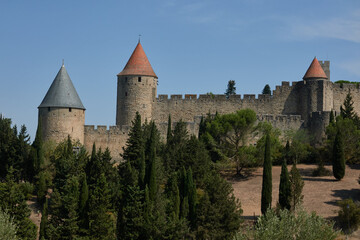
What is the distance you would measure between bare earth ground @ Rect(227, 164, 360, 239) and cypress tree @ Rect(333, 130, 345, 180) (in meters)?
0.43

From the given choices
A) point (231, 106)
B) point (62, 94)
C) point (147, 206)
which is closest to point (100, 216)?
point (147, 206)

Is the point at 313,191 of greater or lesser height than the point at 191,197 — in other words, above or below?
above

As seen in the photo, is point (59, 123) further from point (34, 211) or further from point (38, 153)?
point (34, 211)

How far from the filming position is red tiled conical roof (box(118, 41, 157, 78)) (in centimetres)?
5098

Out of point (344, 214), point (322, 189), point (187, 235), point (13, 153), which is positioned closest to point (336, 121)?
point (322, 189)

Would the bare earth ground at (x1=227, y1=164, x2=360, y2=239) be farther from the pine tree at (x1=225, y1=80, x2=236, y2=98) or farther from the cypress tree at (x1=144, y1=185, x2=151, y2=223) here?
the pine tree at (x1=225, y1=80, x2=236, y2=98)

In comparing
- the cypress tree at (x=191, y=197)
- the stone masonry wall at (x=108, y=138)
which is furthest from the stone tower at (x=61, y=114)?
the cypress tree at (x=191, y=197)

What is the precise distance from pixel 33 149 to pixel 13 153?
1207 mm

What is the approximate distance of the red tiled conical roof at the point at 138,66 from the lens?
51.0 metres

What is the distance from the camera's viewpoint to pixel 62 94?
1897 inches

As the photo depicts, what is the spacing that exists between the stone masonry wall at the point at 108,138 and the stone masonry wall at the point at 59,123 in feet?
3.06

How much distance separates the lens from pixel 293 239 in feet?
88.0

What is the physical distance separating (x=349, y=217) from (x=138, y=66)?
2189cm

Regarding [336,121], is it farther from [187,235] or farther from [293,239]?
[293,239]
